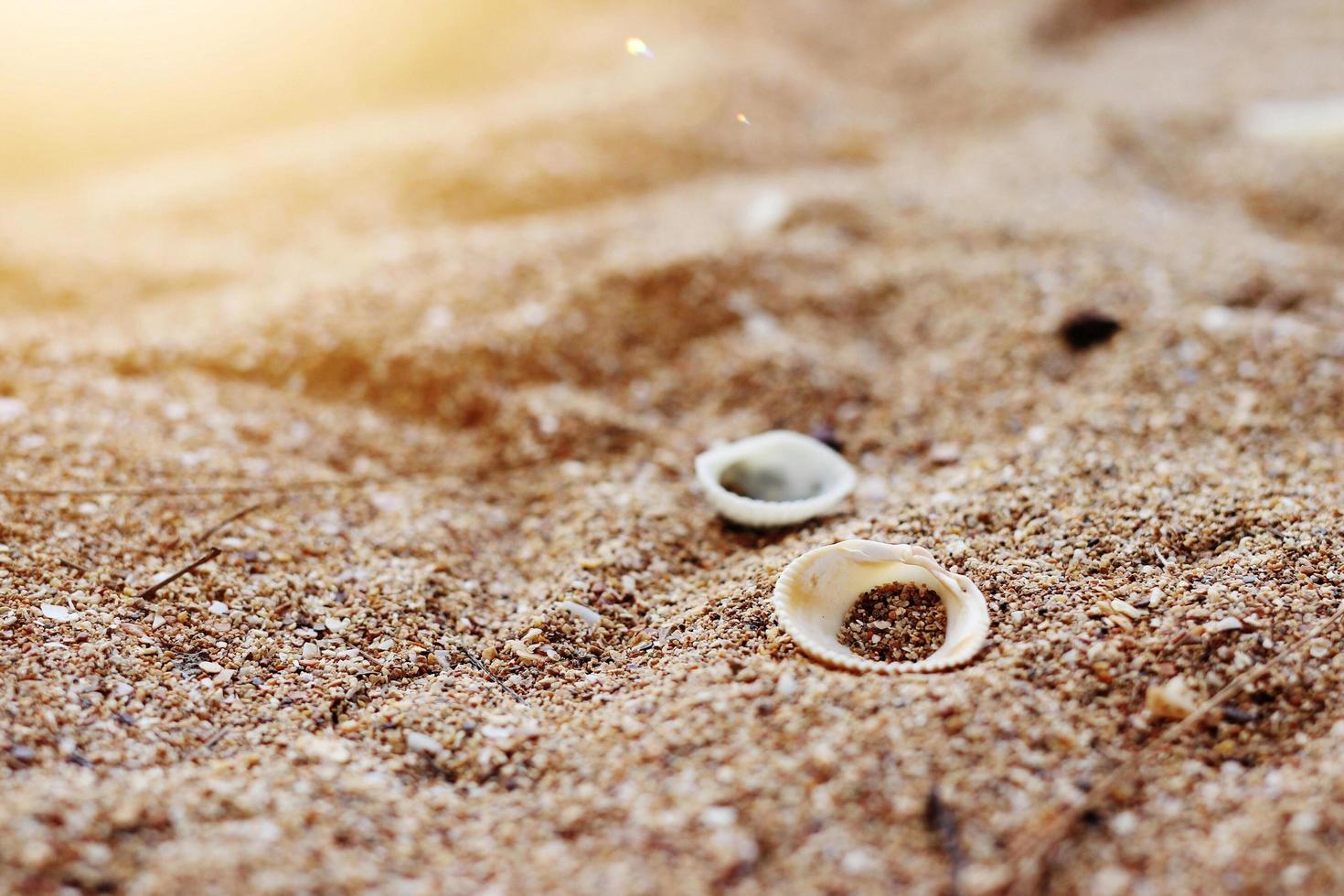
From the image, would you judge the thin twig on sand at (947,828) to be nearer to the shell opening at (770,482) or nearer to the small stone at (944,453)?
the shell opening at (770,482)

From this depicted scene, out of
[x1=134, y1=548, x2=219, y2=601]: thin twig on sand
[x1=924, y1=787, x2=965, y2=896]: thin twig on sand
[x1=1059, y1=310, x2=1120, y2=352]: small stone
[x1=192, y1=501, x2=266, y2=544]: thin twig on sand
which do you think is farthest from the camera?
[x1=1059, y1=310, x2=1120, y2=352]: small stone

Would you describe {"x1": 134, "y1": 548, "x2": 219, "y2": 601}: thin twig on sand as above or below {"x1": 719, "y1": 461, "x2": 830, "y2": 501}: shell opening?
below

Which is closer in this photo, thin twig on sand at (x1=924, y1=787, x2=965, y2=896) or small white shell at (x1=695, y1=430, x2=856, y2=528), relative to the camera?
thin twig on sand at (x1=924, y1=787, x2=965, y2=896)

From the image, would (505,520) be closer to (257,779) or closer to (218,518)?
(218,518)

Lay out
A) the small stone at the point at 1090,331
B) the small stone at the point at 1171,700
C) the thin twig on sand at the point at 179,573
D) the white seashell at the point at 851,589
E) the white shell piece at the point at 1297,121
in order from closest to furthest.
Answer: the small stone at the point at 1171,700, the white seashell at the point at 851,589, the thin twig on sand at the point at 179,573, the small stone at the point at 1090,331, the white shell piece at the point at 1297,121

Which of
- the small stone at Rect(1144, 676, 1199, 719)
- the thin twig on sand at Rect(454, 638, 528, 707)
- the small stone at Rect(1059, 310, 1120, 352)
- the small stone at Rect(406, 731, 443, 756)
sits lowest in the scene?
the small stone at Rect(406, 731, 443, 756)

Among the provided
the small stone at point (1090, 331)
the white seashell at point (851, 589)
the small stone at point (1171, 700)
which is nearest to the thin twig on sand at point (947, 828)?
the white seashell at point (851, 589)

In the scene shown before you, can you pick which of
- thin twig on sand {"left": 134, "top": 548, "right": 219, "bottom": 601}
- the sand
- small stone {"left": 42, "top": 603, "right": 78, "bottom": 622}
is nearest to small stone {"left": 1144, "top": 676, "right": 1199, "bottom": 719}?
the sand

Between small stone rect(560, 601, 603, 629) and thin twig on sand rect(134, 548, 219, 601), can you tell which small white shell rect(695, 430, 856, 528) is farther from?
thin twig on sand rect(134, 548, 219, 601)
